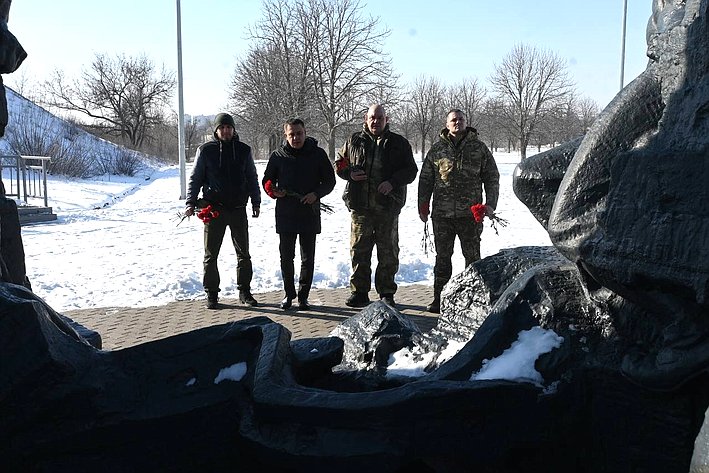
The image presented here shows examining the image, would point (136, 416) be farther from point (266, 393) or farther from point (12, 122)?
point (12, 122)

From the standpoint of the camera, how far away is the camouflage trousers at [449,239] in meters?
5.73

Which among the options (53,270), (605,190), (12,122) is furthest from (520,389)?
(12,122)

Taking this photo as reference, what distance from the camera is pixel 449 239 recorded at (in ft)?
18.9

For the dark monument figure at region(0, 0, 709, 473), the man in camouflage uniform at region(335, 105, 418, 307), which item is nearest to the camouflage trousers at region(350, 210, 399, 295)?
the man in camouflage uniform at region(335, 105, 418, 307)

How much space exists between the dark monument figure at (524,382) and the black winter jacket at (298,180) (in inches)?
144

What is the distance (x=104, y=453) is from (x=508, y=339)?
128 centimetres

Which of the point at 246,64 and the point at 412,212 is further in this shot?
the point at 246,64

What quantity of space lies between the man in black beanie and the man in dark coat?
0.29 m

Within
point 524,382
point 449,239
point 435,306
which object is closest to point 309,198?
point 449,239

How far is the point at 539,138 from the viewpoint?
3869 centimetres

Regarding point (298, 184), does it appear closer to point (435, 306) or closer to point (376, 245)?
point (376, 245)

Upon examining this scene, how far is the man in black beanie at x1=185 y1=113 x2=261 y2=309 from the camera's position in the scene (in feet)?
19.7

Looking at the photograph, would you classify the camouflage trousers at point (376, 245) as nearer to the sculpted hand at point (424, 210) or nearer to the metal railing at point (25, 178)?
the sculpted hand at point (424, 210)

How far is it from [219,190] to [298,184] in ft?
2.34
